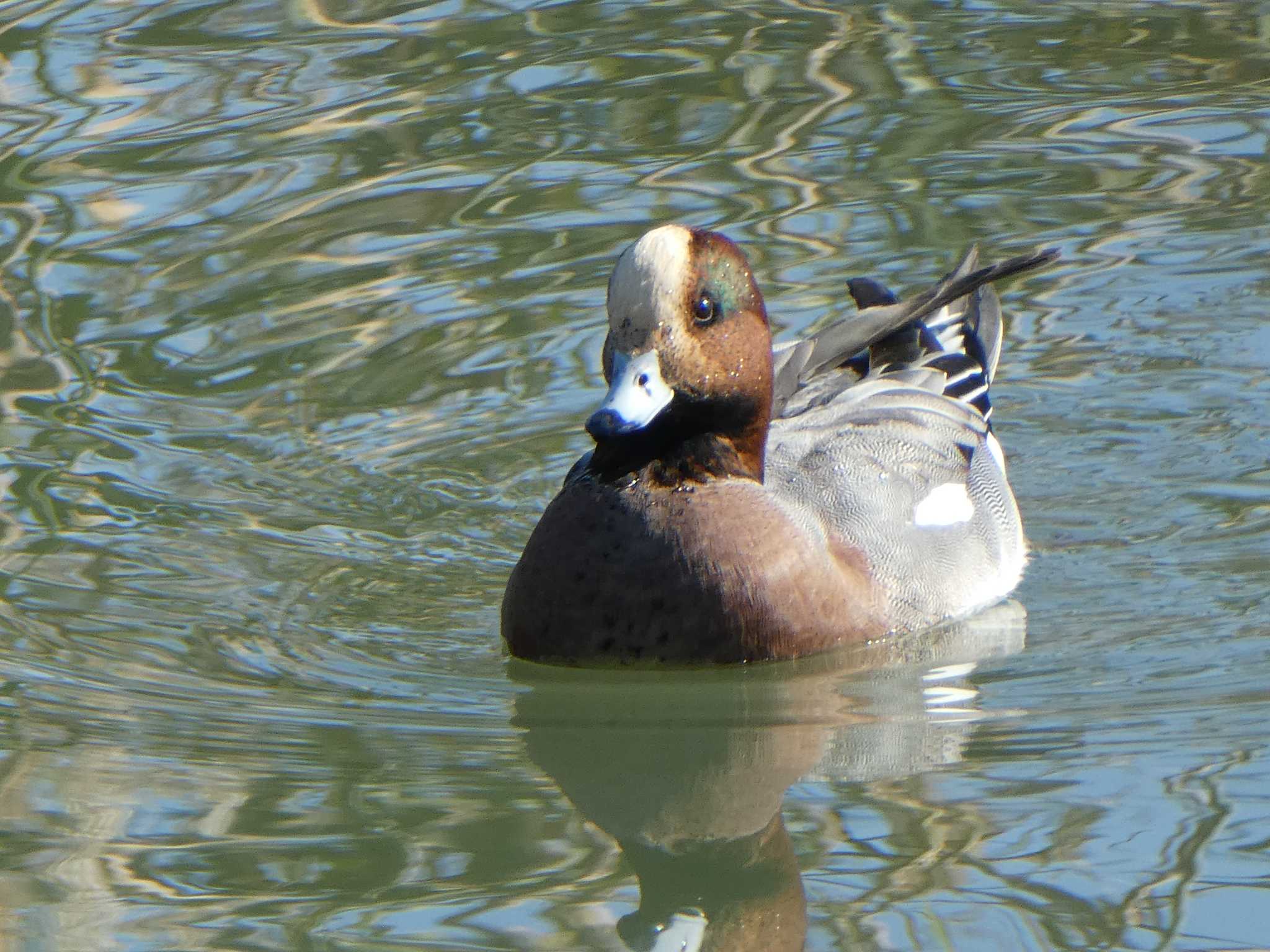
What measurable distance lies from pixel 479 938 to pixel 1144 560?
268 centimetres

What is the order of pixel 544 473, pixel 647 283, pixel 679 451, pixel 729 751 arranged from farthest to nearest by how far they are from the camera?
pixel 544 473 → pixel 679 451 → pixel 647 283 → pixel 729 751

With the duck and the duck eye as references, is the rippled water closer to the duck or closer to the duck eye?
the duck

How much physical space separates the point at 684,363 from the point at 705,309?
14 cm

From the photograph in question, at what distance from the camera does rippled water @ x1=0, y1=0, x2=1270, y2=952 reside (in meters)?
4.05

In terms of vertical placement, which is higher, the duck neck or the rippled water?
the duck neck

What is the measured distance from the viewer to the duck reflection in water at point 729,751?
3957mm

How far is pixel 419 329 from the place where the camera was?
7.54 meters

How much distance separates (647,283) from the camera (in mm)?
4910

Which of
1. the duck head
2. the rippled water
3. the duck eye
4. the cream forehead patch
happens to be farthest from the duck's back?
the cream forehead patch

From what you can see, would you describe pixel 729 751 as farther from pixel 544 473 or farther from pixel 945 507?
pixel 544 473

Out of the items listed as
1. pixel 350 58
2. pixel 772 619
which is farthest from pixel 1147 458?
pixel 350 58

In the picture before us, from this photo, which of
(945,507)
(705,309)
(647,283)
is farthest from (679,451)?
(945,507)

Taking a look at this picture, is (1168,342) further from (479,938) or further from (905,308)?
(479,938)

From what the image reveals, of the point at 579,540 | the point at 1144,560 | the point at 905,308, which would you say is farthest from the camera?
the point at 905,308
